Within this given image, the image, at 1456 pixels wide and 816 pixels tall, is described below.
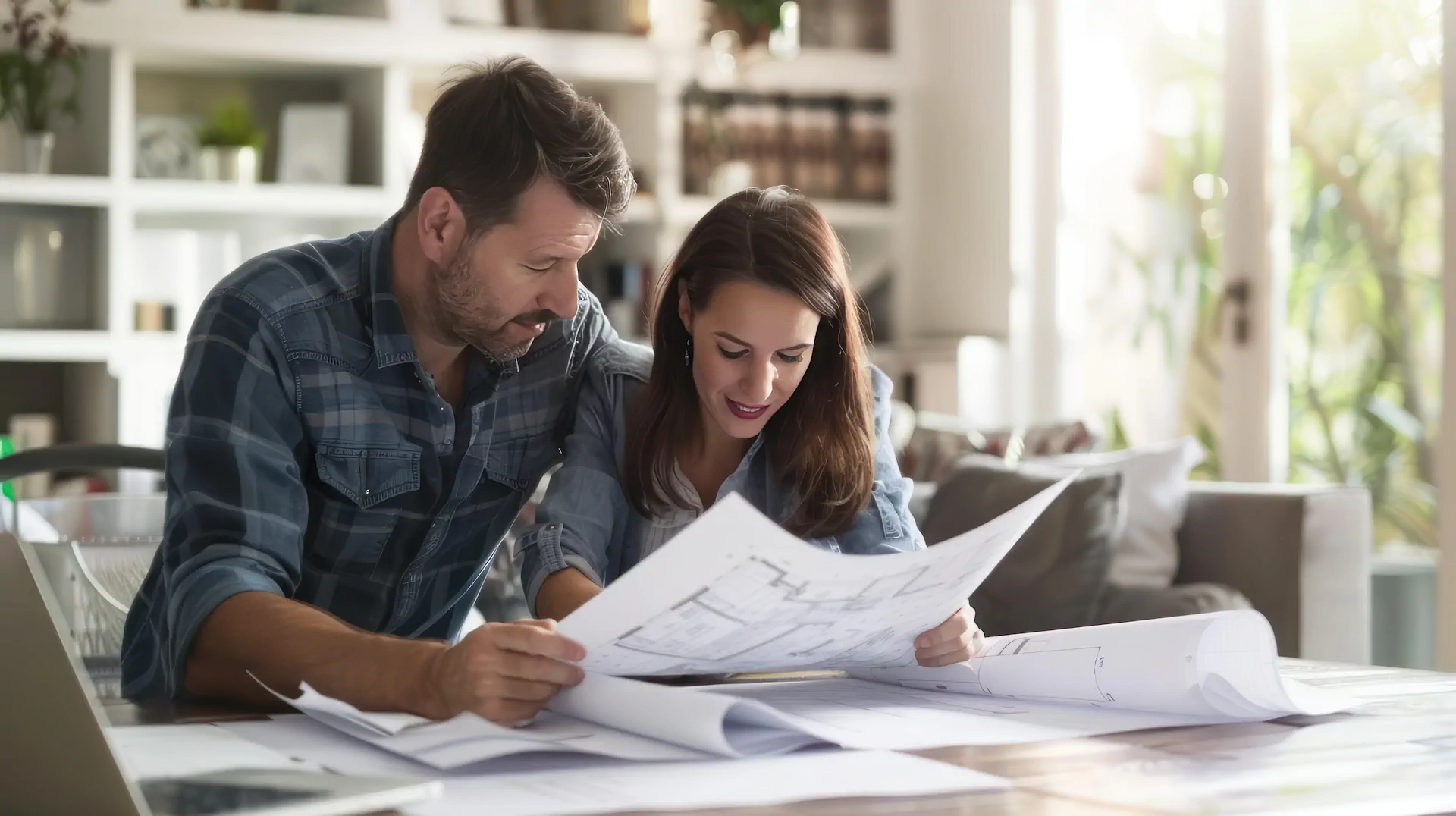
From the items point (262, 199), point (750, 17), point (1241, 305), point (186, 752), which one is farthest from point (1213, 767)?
point (750, 17)

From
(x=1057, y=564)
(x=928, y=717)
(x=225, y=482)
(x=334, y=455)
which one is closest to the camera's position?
(x=928, y=717)

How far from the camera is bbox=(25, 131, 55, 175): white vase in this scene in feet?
13.2

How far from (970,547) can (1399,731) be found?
0.89 feet

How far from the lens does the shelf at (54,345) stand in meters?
3.97

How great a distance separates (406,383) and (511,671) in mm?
526

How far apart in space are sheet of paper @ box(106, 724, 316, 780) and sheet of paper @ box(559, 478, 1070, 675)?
18 centimetres

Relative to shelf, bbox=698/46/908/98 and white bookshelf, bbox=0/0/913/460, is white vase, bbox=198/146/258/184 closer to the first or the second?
white bookshelf, bbox=0/0/913/460

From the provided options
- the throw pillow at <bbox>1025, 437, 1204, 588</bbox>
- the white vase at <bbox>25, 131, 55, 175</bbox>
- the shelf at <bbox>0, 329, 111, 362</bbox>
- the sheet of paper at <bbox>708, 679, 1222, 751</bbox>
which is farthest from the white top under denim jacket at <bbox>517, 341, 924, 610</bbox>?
the white vase at <bbox>25, 131, 55, 175</bbox>

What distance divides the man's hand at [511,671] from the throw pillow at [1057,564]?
6.61ft

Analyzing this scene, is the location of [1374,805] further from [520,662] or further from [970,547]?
[520,662]

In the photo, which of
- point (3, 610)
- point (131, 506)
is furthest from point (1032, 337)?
point (3, 610)

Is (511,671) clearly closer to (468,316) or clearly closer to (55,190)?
(468,316)

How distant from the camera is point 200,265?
13.7 ft

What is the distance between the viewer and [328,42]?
4211mm
